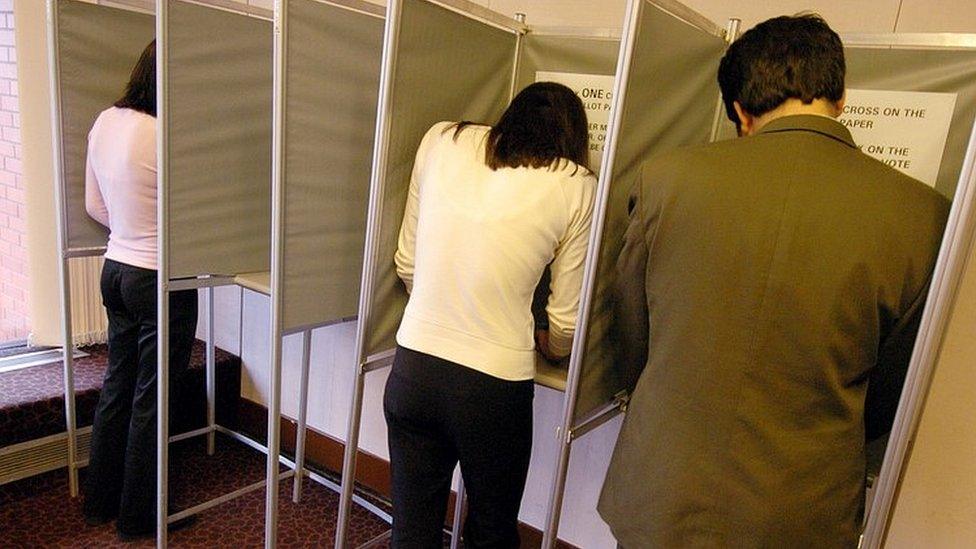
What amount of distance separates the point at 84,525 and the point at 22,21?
6.39 feet

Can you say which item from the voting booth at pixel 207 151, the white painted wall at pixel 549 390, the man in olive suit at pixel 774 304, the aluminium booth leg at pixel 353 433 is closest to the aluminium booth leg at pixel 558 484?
the man in olive suit at pixel 774 304

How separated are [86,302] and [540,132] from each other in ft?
8.49

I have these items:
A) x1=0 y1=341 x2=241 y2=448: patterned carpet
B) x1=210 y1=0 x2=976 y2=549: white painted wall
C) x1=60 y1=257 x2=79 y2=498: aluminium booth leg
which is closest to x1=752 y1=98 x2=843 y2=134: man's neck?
x1=210 y1=0 x2=976 y2=549: white painted wall

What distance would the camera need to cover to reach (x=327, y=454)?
285 centimetres

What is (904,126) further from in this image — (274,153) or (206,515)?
(206,515)

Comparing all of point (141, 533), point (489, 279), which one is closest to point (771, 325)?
point (489, 279)

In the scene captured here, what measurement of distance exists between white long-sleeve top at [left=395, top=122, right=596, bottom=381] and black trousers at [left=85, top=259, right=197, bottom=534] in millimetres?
1016

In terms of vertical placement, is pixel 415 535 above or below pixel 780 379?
below

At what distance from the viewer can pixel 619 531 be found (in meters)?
1.25

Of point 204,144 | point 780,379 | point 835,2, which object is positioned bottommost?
point 780,379

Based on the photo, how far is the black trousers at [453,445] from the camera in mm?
1388

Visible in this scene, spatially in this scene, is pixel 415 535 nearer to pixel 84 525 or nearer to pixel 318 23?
pixel 318 23

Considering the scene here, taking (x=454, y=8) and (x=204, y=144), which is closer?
(x=454, y=8)

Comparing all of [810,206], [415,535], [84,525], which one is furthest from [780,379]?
[84,525]
